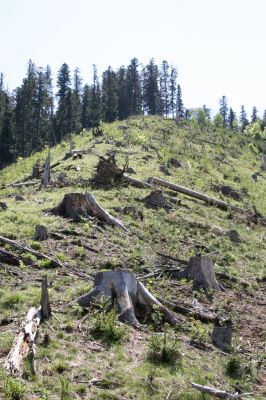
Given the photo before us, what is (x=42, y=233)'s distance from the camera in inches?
512

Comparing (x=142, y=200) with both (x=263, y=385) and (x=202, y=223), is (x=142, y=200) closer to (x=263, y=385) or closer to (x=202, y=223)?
(x=202, y=223)

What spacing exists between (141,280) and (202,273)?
61.9 inches

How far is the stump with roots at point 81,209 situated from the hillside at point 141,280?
1.25 feet

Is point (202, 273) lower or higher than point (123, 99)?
lower

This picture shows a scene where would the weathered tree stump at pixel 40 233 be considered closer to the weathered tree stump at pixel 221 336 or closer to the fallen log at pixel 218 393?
the weathered tree stump at pixel 221 336

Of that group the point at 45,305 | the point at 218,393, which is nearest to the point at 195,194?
the point at 45,305

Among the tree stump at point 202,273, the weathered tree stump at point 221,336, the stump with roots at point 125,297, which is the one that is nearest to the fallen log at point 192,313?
the stump with roots at point 125,297

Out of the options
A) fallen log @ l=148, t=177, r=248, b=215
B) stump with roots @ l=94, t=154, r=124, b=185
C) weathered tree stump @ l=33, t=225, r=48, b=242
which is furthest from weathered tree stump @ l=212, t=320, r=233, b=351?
fallen log @ l=148, t=177, r=248, b=215

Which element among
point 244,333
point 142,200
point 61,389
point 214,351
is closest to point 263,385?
point 214,351

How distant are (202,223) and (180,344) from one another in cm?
1071

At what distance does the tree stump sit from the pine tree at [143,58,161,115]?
81702 mm

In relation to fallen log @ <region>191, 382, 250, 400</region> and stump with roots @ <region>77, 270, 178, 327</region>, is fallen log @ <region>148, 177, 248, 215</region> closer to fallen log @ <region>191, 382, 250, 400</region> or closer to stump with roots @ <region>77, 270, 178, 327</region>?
stump with roots @ <region>77, 270, 178, 327</region>

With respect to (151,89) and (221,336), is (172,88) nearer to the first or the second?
(151,89)

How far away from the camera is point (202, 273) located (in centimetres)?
1195
